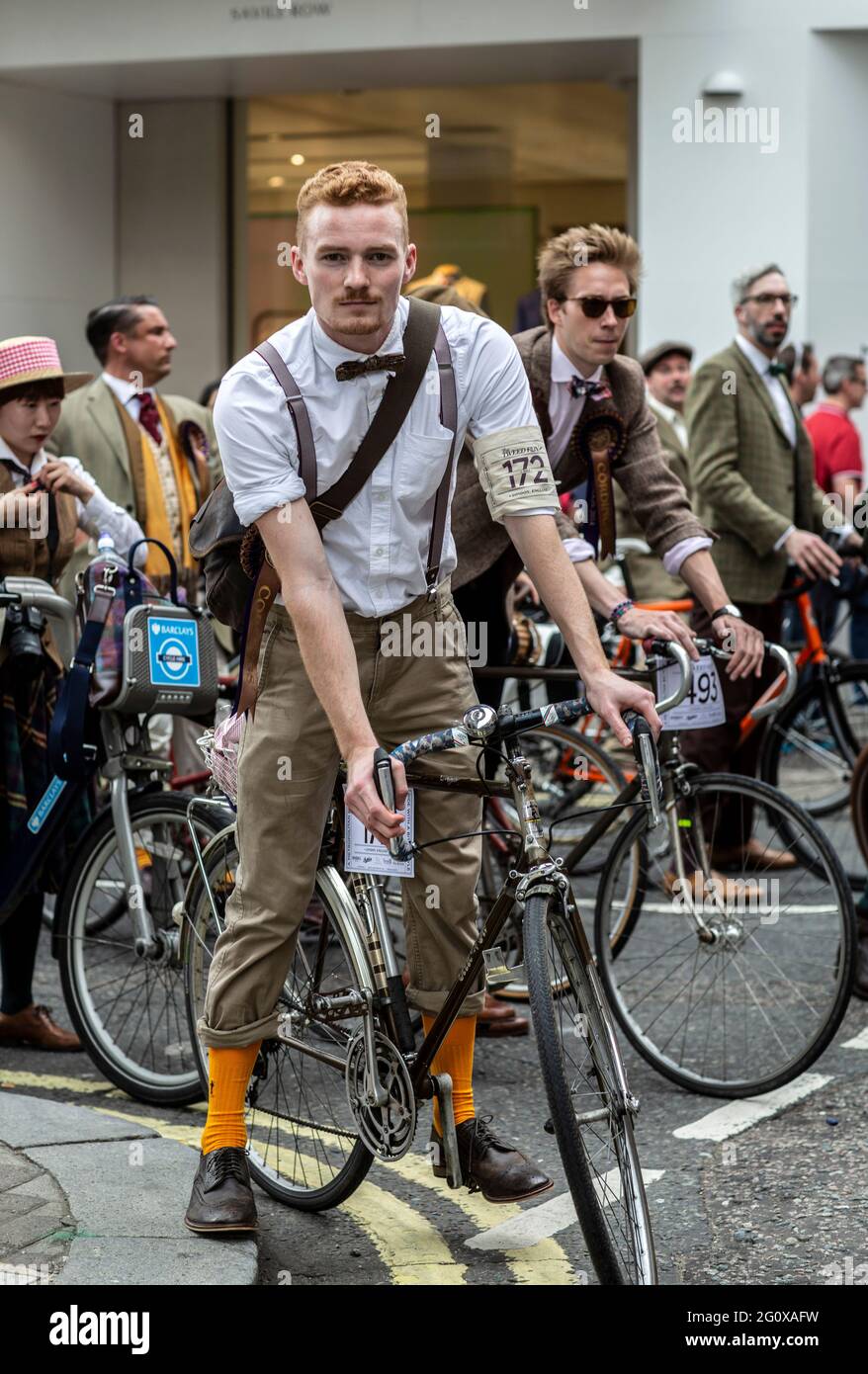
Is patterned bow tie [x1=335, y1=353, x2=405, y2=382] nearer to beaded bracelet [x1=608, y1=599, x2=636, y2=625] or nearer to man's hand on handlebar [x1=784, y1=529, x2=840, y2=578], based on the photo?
beaded bracelet [x1=608, y1=599, x2=636, y2=625]

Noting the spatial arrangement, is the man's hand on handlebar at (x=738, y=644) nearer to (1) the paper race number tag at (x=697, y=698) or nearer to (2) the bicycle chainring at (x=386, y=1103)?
(1) the paper race number tag at (x=697, y=698)

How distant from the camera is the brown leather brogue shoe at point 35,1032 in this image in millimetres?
5289

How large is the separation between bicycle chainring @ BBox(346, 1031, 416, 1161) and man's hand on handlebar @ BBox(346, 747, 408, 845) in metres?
0.59

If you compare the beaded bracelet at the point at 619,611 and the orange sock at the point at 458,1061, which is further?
the beaded bracelet at the point at 619,611

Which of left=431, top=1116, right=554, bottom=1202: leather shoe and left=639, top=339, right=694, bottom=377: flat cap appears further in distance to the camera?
left=639, top=339, right=694, bottom=377: flat cap

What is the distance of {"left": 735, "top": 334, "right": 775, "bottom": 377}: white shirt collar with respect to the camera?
7.23 meters

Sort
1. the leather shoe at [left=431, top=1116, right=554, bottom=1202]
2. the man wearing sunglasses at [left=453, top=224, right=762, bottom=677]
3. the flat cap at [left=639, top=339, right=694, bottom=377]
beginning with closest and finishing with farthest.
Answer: the leather shoe at [left=431, top=1116, right=554, bottom=1202] < the man wearing sunglasses at [left=453, top=224, right=762, bottom=677] < the flat cap at [left=639, top=339, right=694, bottom=377]

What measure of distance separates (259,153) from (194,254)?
93cm

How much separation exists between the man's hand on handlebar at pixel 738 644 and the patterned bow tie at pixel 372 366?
158 centimetres

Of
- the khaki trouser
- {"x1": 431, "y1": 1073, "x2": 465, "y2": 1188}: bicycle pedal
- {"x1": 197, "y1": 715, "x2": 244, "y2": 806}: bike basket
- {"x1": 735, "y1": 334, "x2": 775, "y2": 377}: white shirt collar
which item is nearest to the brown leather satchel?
the khaki trouser

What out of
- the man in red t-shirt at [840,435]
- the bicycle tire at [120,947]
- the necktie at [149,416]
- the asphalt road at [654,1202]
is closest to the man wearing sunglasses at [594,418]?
the bicycle tire at [120,947]

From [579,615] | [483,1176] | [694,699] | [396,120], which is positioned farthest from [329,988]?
[396,120]

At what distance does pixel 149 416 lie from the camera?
740 centimetres

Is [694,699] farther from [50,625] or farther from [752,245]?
[752,245]
